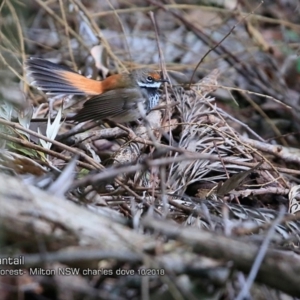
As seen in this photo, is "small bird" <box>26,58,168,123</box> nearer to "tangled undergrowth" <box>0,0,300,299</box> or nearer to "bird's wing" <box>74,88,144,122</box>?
"bird's wing" <box>74,88,144,122</box>

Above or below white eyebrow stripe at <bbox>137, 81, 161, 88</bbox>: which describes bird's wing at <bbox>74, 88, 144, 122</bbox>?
below

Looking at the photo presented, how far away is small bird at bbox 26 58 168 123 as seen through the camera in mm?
4344

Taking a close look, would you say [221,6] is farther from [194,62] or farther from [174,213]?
[174,213]

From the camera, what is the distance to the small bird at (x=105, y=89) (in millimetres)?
4344

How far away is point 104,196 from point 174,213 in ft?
1.21

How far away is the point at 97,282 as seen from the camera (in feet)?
7.63

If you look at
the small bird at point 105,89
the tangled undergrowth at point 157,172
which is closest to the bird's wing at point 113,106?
the small bird at point 105,89

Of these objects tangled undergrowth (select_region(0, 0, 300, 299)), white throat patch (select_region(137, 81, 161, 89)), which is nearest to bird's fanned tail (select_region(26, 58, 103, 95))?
tangled undergrowth (select_region(0, 0, 300, 299))

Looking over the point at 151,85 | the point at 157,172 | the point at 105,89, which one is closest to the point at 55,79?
the point at 105,89

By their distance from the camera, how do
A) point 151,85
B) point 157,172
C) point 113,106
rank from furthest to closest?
point 151,85 → point 113,106 → point 157,172

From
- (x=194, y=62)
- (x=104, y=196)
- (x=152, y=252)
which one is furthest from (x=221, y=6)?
(x=152, y=252)

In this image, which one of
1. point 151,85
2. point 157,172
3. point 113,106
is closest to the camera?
point 157,172

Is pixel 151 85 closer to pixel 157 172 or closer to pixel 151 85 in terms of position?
pixel 151 85

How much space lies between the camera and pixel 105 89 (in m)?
4.71
